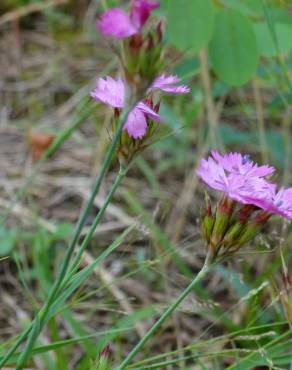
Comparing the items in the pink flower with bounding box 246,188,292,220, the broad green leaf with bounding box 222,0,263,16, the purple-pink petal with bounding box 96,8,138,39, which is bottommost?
the broad green leaf with bounding box 222,0,263,16

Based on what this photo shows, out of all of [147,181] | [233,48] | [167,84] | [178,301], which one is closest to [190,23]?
[233,48]

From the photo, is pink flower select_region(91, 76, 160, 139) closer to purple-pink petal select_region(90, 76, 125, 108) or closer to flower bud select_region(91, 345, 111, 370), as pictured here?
purple-pink petal select_region(90, 76, 125, 108)

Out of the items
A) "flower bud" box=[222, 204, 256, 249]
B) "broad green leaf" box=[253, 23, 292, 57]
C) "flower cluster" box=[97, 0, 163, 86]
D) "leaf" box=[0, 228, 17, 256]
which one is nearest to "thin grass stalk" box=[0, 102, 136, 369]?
"flower cluster" box=[97, 0, 163, 86]

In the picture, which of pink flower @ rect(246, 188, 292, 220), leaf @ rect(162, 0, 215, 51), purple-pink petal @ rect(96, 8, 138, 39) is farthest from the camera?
leaf @ rect(162, 0, 215, 51)

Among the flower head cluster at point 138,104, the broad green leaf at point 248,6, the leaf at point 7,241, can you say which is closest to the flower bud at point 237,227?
the flower head cluster at point 138,104

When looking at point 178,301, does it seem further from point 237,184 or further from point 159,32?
point 159,32

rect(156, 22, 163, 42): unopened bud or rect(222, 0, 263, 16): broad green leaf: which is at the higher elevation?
rect(156, 22, 163, 42): unopened bud

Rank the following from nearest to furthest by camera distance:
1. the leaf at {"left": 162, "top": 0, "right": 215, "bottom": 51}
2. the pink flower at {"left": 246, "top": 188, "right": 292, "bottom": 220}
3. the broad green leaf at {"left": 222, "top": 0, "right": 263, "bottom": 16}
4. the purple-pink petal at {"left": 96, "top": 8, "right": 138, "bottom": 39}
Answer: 1. the purple-pink petal at {"left": 96, "top": 8, "right": 138, "bottom": 39}
2. the pink flower at {"left": 246, "top": 188, "right": 292, "bottom": 220}
3. the leaf at {"left": 162, "top": 0, "right": 215, "bottom": 51}
4. the broad green leaf at {"left": 222, "top": 0, "right": 263, "bottom": 16}

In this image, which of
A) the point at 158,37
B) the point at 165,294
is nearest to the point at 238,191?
the point at 158,37

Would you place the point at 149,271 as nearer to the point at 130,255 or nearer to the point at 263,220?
the point at 130,255
